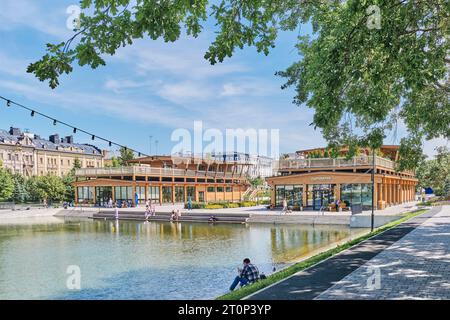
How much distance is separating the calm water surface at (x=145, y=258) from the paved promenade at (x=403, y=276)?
415 cm

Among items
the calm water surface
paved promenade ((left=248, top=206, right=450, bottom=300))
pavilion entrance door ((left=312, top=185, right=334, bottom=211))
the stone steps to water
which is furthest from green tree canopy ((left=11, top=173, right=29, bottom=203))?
paved promenade ((left=248, top=206, right=450, bottom=300))

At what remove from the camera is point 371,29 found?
8.41m

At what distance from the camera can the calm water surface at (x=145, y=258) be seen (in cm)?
1318

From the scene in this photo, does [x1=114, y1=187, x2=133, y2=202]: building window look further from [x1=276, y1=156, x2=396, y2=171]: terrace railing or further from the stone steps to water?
[x1=276, y1=156, x2=396, y2=171]: terrace railing

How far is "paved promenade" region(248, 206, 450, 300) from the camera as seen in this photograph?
9.17m

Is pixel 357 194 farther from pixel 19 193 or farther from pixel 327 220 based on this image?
pixel 19 193

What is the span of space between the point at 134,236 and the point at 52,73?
22824 millimetres

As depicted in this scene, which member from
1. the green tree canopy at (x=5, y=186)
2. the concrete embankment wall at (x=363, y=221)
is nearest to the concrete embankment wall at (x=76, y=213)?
the green tree canopy at (x=5, y=186)

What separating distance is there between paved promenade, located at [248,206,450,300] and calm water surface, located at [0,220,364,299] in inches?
118

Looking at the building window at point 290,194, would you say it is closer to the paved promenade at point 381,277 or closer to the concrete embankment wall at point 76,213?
the concrete embankment wall at point 76,213

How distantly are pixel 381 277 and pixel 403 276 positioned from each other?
0.61m

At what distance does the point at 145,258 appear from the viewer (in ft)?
62.2
